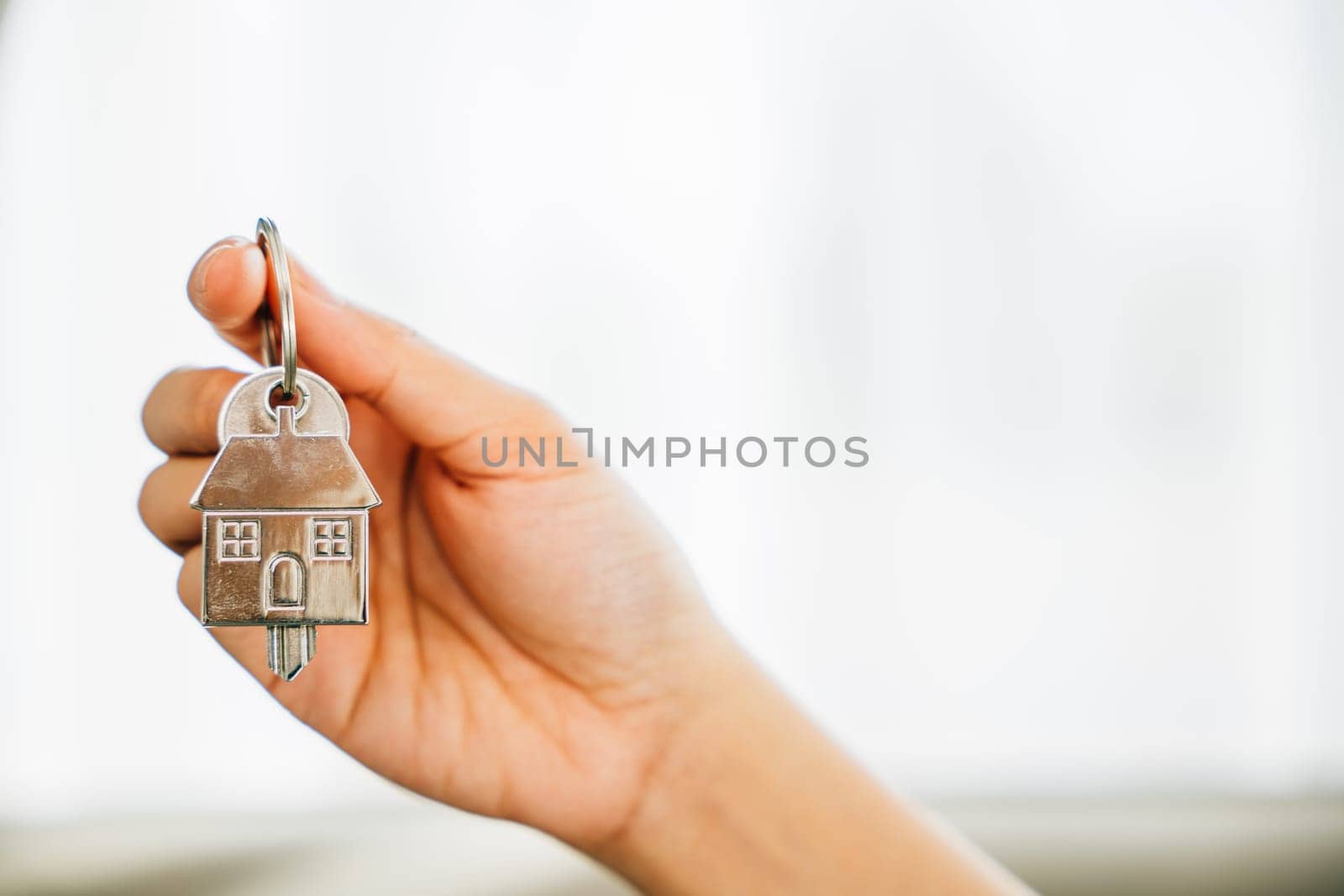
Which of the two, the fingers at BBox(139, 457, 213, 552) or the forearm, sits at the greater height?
the fingers at BBox(139, 457, 213, 552)

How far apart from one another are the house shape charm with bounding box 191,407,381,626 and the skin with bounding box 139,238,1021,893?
5.1 inches

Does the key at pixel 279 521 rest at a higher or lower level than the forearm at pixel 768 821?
higher

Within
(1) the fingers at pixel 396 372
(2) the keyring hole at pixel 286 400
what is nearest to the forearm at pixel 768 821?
(1) the fingers at pixel 396 372

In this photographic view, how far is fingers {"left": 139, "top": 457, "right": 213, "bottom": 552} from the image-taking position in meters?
0.73

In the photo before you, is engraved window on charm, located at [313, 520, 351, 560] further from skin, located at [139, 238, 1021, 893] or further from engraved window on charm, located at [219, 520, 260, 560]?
skin, located at [139, 238, 1021, 893]

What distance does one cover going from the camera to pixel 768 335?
63.8 inches

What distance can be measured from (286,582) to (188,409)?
8.4 inches

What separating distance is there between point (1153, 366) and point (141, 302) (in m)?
1.66

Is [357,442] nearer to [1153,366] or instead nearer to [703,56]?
[703,56]

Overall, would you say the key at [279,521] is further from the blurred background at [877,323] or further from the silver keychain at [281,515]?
the blurred background at [877,323]

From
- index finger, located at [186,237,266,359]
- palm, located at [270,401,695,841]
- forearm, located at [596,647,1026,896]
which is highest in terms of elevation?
index finger, located at [186,237,266,359]

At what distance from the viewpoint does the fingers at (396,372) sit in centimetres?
65

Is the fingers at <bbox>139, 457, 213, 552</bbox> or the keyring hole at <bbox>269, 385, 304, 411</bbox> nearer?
the keyring hole at <bbox>269, 385, 304, 411</bbox>

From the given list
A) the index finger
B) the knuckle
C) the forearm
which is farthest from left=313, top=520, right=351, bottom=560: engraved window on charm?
the forearm
